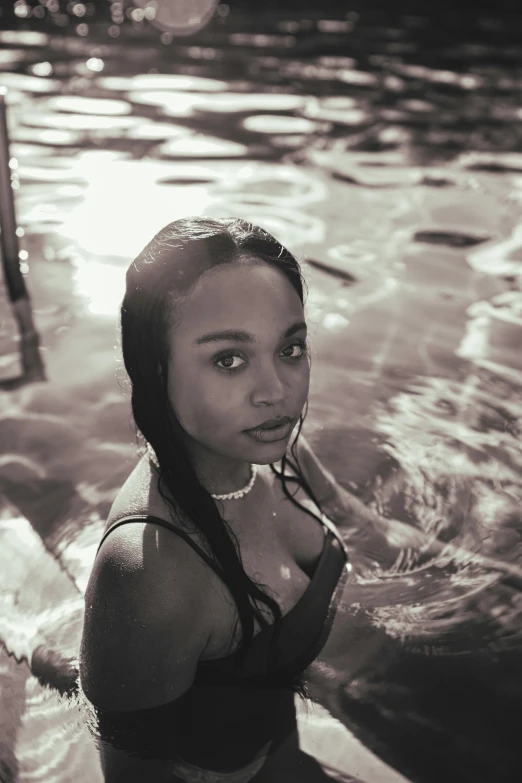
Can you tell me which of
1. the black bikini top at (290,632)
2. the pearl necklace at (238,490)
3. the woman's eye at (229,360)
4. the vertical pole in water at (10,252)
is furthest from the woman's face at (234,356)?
the vertical pole in water at (10,252)

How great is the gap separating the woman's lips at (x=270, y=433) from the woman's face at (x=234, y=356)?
0.01 metres

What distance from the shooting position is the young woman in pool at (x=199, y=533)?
1.73 m

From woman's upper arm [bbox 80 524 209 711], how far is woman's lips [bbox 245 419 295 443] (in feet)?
0.88

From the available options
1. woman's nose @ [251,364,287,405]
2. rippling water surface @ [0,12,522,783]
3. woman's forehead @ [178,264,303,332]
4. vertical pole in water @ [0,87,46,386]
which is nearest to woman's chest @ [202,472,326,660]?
rippling water surface @ [0,12,522,783]

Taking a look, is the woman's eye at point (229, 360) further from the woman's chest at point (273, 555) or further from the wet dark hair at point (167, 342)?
the woman's chest at point (273, 555)

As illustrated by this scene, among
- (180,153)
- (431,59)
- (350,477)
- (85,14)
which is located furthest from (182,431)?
(85,14)

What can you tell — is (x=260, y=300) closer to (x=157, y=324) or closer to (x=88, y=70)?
(x=157, y=324)

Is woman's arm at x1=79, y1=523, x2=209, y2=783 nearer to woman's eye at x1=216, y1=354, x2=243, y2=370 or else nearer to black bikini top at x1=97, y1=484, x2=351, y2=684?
black bikini top at x1=97, y1=484, x2=351, y2=684

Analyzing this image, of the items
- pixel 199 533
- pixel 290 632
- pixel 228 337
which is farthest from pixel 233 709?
pixel 228 337

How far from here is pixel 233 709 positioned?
2.04 meters

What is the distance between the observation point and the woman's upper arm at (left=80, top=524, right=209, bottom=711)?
1694 mm

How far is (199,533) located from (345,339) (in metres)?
2.42

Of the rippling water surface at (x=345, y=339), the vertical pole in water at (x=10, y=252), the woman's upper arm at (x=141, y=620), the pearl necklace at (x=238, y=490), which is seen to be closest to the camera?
the woman's upper arm at (x=141, y=620)

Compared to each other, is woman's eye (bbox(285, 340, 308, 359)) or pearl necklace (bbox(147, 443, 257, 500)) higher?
woman's eye (bbox(285, 340, 308, 359))
